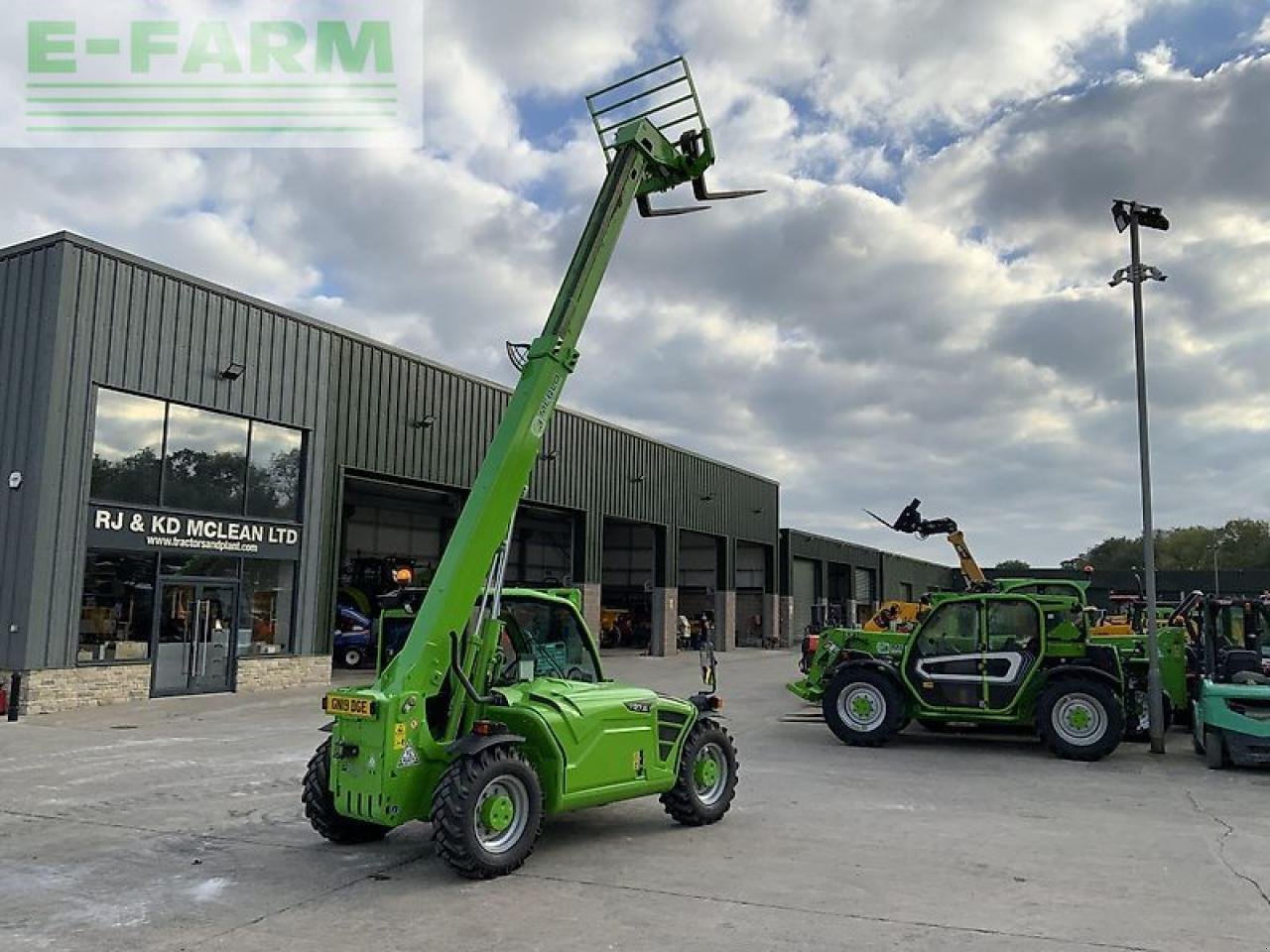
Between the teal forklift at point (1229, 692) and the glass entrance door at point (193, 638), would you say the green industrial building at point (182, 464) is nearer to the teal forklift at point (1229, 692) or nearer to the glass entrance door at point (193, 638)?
the glass entrance door at point (193, 638)

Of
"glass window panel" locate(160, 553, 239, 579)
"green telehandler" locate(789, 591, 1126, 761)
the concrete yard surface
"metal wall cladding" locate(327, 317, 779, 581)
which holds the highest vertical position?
"metal wall cladding" locate(327, 317, 779, 581)

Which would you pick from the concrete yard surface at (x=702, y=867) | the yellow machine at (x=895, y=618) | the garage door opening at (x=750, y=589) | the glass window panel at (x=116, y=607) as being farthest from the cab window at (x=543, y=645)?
the garage door opening at (x=750, y=589)

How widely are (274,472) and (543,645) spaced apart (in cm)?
1387

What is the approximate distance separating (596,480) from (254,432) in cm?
1334

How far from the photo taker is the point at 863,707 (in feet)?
44.3

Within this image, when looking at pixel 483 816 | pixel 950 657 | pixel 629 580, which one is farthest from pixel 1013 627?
pixel 629 580

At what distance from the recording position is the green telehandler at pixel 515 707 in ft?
22.2

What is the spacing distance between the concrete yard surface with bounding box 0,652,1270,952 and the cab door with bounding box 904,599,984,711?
4.11 ft

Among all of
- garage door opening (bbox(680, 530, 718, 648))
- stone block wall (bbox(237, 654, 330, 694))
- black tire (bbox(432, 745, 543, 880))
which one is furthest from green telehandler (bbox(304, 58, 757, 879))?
garage door opening (bbox(680, 530, 718, 648))

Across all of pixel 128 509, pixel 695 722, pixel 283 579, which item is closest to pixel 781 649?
pixel 283 579

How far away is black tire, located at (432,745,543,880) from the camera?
21.3 ft

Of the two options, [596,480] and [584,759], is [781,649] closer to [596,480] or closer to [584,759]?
[596,480]

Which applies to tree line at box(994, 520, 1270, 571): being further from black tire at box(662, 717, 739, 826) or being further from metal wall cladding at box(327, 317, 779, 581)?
black tire at box(662, 717, 739, 826)

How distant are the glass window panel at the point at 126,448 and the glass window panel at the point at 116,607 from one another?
3.40ft
